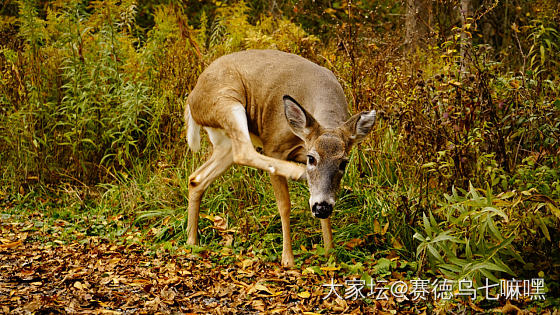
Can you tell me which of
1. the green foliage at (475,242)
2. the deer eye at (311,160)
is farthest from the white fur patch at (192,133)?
the green foliage at (475,242)

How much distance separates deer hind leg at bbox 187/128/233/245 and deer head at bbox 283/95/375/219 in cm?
107

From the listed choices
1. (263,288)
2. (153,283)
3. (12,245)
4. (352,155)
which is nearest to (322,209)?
(263,288)

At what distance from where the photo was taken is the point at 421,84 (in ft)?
15.3

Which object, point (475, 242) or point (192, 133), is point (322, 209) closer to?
point (475, 242)

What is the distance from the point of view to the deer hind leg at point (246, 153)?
438 centimetres

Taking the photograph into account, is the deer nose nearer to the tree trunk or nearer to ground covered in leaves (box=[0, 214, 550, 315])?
ground covered in leaves (box=[0, 214, 550, 315])

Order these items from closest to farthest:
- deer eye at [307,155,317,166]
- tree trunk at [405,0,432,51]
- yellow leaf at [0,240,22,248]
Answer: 1. deer eye at [307,155,317,166]
2. yellow leaf at [0,240,22,248]
3. tree trunk at [405,0,432,51]

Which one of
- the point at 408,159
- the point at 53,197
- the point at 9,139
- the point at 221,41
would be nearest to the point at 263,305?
the point at 408,159

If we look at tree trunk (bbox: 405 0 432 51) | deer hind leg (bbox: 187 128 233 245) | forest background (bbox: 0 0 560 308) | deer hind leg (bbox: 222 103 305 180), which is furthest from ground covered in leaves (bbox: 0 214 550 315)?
tree trunk (bbox: 405 0 432 51)

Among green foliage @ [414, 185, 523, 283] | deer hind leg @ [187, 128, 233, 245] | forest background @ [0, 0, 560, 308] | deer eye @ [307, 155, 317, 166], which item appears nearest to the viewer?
green foliage @ [414, 185, 523, 283]

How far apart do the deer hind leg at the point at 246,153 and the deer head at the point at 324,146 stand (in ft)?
0.43

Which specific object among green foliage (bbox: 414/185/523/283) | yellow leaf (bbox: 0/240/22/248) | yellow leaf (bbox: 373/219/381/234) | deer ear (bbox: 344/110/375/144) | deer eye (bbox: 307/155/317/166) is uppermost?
deer ear (bbox: 344/110/375/144)

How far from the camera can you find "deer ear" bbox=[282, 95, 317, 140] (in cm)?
443

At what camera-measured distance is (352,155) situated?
221 inches
